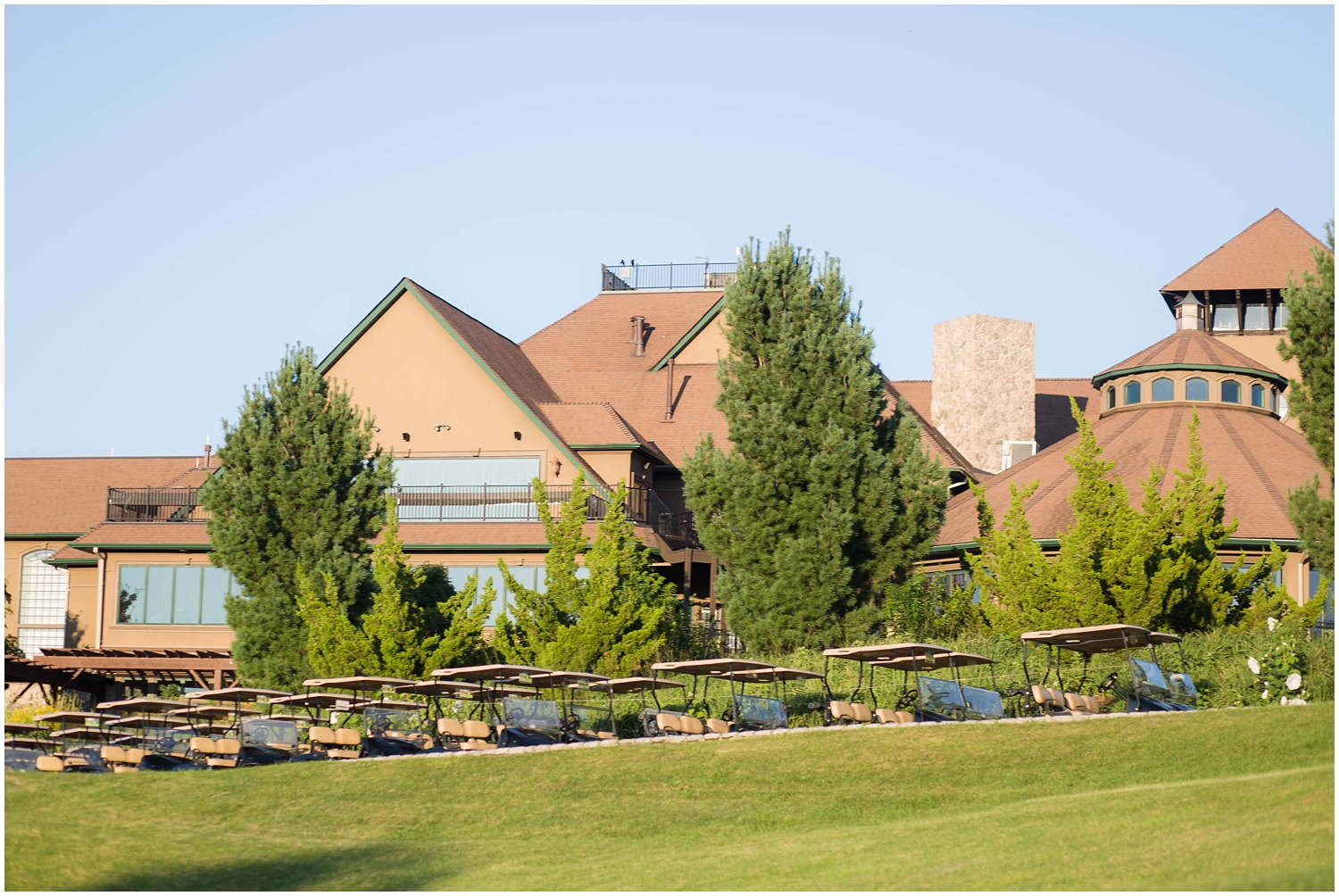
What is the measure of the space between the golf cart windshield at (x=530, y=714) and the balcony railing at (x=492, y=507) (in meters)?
12.4

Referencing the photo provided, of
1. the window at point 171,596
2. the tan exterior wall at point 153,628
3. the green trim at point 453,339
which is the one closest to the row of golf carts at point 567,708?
the tan exterior wall at point 153,628

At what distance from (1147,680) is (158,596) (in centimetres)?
2574

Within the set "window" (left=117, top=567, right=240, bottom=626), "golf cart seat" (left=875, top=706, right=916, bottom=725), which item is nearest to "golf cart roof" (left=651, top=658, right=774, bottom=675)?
"golf cart seat" (left=875, top=706, right=916, bottom=725)

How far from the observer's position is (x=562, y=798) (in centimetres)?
2345

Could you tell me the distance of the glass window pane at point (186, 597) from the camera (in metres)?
41.3

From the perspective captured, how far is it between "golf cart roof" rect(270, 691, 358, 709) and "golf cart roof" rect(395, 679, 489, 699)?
1.06m

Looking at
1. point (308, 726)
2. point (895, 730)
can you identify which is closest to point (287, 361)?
point (308, 726)

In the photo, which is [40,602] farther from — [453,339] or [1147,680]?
[1147,680]

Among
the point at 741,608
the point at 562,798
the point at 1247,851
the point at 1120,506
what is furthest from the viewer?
the point at 741,608

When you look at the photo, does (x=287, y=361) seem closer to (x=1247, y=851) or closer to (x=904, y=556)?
(x=904, y=556)

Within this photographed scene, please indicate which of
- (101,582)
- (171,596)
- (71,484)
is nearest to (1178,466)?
(171,596)

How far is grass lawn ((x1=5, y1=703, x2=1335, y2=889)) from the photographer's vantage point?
57.3 feet

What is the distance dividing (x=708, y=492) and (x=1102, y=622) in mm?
8556

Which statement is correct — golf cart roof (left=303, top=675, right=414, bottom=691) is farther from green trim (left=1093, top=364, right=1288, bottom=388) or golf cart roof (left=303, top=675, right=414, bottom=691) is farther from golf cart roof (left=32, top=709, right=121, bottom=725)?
green trim (left=1093, top=364, right=1288, bottom=388)
